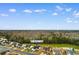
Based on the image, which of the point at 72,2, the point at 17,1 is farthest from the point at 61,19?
the point at 17,1

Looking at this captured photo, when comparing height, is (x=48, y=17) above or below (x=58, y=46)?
above

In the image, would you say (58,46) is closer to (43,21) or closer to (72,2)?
(43,21)

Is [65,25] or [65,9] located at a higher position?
[65,9]

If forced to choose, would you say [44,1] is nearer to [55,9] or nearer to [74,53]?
[55,9]
